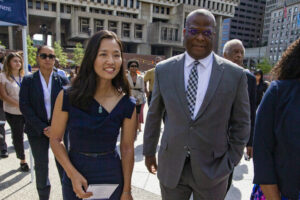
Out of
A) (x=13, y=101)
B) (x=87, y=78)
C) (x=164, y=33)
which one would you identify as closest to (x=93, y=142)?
(x=87, y=78)

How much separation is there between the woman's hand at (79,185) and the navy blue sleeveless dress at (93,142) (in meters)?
0.07

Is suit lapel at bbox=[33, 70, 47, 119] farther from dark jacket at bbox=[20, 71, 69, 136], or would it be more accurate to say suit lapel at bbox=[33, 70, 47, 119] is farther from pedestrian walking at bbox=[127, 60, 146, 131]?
pedestrian walking at bbox=[127, 60, 146, 131]

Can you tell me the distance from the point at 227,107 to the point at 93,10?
62.4m

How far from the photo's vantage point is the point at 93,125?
1.78m

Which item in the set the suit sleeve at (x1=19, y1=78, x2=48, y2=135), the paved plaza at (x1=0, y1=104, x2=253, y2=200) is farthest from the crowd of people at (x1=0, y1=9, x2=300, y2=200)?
the paved plaza at (x1=0, y1=104, x2=253, y2=200)

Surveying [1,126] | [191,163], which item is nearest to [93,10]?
[1,126]

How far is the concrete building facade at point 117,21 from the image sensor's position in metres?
54.0

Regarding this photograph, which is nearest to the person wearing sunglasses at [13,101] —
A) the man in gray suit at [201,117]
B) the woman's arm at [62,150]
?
the woman's arm at [62,150]

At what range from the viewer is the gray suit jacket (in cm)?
189

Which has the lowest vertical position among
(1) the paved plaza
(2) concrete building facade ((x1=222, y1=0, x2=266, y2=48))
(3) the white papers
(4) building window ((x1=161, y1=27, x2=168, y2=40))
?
(1) the paved plaza

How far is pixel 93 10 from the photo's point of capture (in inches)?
2290

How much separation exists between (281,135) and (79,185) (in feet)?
4.80

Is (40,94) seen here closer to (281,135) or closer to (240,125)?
(240,125)

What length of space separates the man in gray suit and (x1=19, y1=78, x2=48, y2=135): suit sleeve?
5.68 ft
